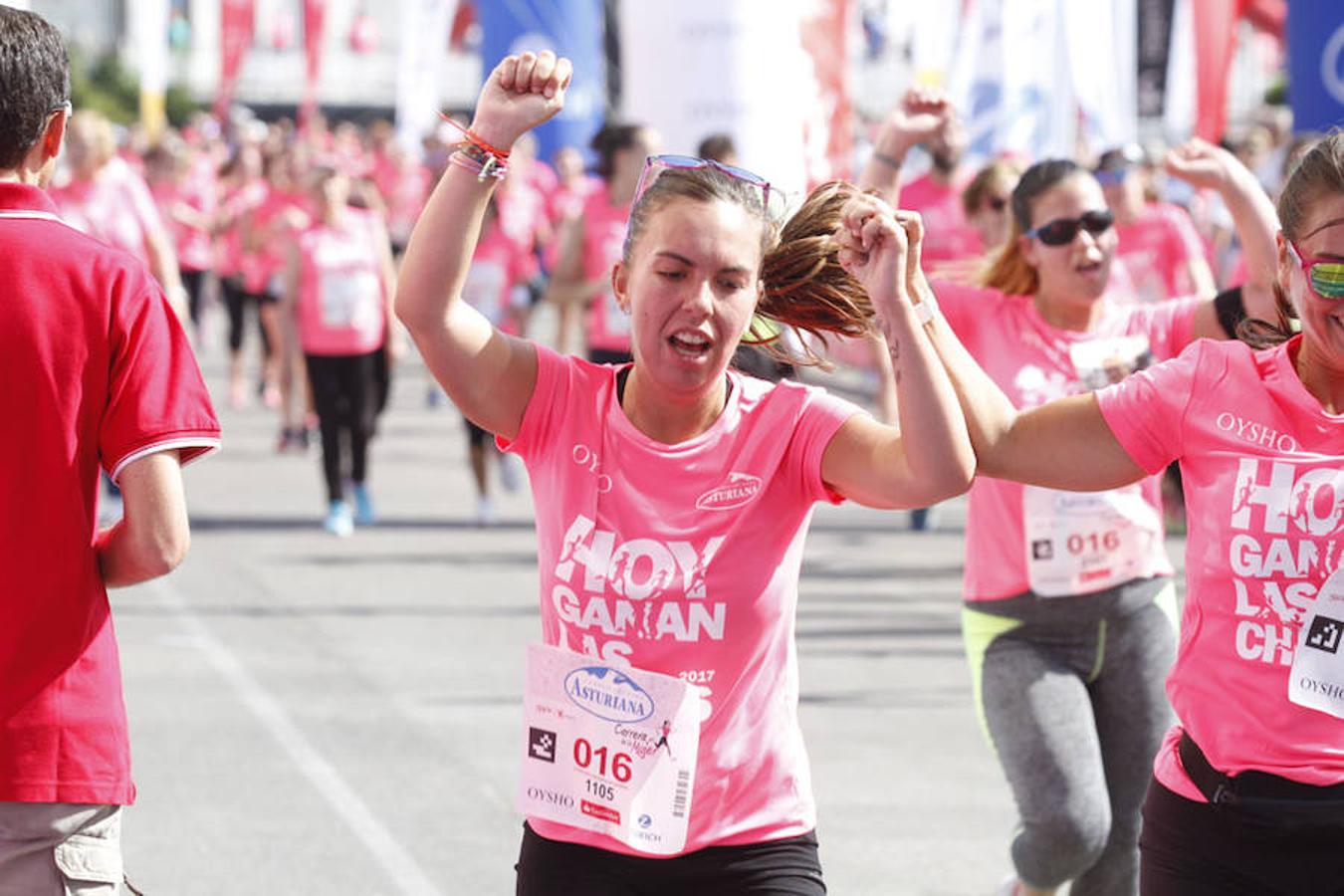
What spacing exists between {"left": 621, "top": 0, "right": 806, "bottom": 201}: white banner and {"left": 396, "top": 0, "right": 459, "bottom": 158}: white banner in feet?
42.0

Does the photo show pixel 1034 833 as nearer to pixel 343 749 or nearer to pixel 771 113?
pixel 343 749

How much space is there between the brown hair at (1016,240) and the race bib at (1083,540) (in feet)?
1.86

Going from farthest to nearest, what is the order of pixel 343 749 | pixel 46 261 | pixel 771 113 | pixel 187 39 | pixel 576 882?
pixel 187 39 < pixel 771 113 < pixel 343 749 < pixel 576 882 < pixel 46 261

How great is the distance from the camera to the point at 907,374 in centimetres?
339

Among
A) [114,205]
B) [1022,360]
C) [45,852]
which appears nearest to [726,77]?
[114,205]

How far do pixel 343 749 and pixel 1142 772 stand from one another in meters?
3.15

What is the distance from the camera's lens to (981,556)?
5465 millimetres

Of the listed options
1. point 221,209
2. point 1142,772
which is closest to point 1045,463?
point 1142,772

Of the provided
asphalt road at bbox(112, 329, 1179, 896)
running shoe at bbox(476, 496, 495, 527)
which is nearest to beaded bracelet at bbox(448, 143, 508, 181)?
asphalt road at bbox(112, 329, 1179, 896)

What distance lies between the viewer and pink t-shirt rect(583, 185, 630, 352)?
11.2 m

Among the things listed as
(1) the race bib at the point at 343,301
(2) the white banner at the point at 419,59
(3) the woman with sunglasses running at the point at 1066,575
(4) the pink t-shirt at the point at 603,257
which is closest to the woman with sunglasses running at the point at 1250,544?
(3) the woman with sunglasses running at the point at 1066,575

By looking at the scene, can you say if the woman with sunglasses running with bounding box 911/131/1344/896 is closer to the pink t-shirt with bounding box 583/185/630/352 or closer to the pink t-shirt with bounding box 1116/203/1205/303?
the pink t-shirt with bounding box 583/185/630/352

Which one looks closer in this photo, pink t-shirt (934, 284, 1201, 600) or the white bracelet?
the white bracelet

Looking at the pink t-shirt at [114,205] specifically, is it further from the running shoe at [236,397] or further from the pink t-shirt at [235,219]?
the running shoe at [236,397]
